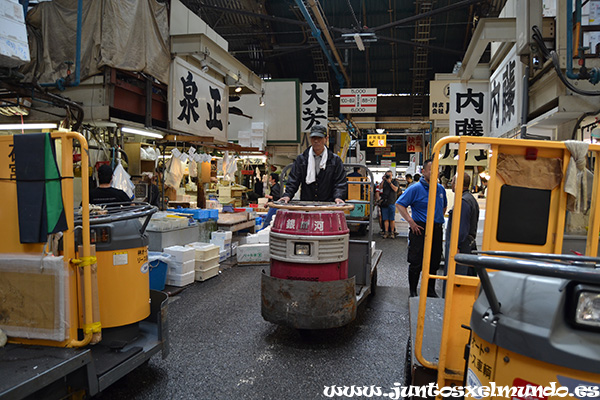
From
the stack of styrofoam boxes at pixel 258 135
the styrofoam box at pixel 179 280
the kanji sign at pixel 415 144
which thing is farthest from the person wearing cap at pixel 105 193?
the kanji sign at pixel 415 144

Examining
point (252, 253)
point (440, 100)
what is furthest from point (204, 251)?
point (440, 100)

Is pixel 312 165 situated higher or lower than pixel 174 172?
higher

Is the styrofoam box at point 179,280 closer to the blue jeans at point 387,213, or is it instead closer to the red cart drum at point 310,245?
the red cart drum at point 310,245

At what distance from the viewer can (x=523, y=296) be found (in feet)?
5.20

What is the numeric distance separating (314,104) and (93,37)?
29.6ft

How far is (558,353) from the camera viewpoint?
4.50ft

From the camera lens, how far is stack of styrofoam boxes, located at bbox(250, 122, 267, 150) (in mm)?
13312

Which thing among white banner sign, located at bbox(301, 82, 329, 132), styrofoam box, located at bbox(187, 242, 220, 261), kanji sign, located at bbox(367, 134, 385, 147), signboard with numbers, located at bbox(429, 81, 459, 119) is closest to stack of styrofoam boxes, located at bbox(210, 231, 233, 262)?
styrofoam box, located at bbox(187, 242, 220, 261)

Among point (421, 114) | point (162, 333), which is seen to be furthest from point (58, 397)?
point (421, 114)

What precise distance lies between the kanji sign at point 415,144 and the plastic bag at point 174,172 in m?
19.4

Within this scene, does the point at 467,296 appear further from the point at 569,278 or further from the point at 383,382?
the point at 383,382

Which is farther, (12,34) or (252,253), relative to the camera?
(252,253)

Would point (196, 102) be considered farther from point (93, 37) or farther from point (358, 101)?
point (358, 101)

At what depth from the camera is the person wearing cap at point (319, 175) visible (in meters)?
5.13
